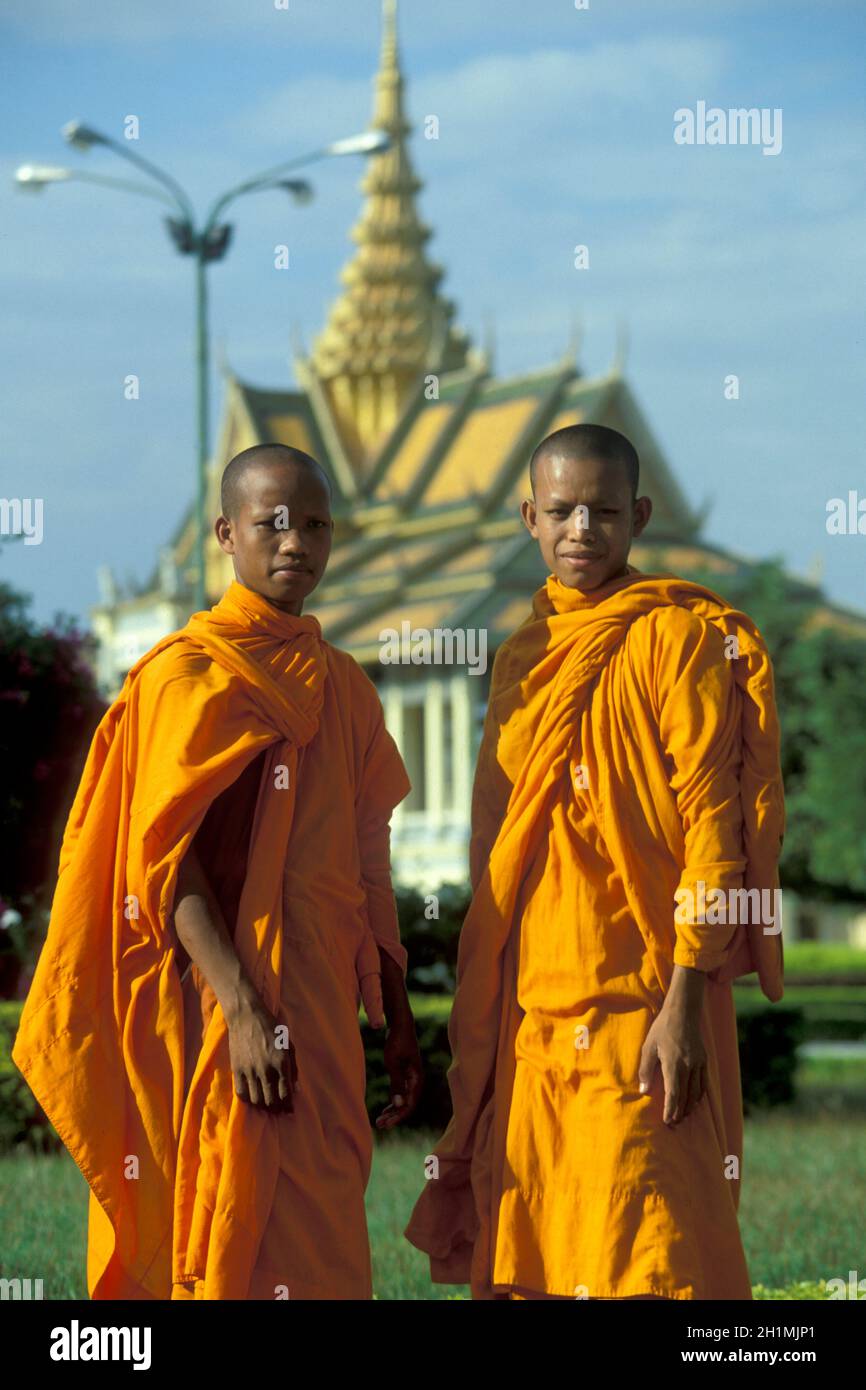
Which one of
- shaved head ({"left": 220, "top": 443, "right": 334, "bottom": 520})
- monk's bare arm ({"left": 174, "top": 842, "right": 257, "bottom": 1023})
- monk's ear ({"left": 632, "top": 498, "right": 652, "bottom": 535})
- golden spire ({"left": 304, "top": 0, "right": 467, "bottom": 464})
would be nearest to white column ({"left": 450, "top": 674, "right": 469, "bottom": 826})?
golden spire ({"left": 304, "top": 0, "right": 467, "bottom": 464})

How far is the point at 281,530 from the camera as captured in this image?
13.8ft

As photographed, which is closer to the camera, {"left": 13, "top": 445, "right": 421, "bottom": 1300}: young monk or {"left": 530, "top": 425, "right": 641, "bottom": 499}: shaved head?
{"left": 13, "top": 445, "right": 421, "bottom": 1300}: young monk

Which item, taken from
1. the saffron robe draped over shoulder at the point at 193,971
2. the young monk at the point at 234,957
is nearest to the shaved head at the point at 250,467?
the young monk at the point at 234,957

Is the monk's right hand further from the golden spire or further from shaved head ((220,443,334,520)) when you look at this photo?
the golden spire

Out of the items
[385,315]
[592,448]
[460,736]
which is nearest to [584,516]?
[592,448]

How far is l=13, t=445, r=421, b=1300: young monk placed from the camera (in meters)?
3.97

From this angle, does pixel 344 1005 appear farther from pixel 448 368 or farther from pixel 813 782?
pixel 448 368

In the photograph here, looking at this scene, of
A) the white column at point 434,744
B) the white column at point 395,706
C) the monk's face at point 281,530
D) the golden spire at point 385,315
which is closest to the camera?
the monk's face at point 281,530

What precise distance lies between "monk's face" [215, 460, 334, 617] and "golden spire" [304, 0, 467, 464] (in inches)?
1722

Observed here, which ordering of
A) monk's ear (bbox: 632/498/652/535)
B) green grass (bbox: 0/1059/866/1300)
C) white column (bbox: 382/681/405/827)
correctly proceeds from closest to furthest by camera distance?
1. monk's ear (bbox: 632/498/652/535)
2. green grass (bbox: 0/1059/866/1300)
3. white column (bbox: 382/681/405/827)

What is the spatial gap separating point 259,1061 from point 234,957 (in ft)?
0.70

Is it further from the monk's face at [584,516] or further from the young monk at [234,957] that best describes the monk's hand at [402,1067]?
the monk's face at [584,516]

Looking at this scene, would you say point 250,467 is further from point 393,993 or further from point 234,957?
point 393,993

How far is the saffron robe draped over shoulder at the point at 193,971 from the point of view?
3992 mm
